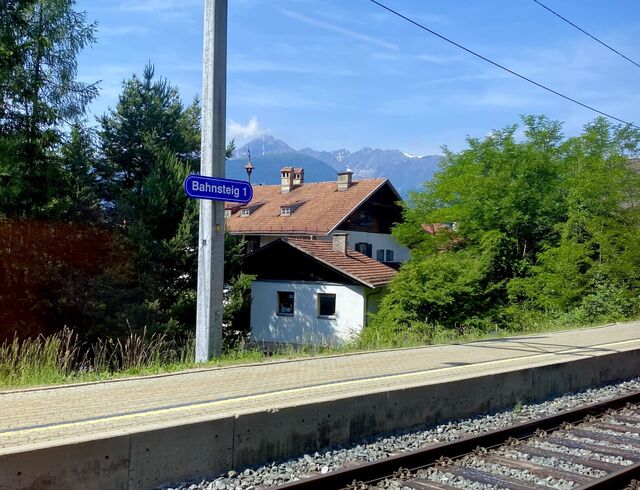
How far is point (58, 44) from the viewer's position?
22.2m

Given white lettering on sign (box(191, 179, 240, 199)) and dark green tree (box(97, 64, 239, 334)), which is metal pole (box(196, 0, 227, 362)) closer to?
white lettering on sign (box(191, 179, 240, 199))

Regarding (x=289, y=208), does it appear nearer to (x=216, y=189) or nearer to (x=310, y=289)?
(x=310, y=289)

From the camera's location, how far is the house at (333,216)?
4269 cm

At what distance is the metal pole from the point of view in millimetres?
9938

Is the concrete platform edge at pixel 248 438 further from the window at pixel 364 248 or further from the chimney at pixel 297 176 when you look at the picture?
the chimney at pixel 297 176

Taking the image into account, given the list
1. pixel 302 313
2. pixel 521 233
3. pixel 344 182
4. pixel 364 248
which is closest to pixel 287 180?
pixel 344 182

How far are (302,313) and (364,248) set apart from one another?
34.9 feet

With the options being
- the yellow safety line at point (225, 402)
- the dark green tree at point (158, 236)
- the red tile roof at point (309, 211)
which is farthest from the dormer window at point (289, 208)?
the yellow safety line at point (225, 402)

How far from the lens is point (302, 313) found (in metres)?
34.5

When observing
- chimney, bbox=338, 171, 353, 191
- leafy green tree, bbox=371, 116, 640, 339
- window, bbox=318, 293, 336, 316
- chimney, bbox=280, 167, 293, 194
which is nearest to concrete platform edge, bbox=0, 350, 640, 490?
leafy green tree, bbox=371, 116, 640, 339

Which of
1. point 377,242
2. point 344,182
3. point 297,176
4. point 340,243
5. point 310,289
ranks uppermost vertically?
point 297,176

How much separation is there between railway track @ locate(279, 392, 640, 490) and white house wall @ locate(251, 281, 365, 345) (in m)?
24.2

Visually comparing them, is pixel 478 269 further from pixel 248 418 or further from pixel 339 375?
pixel 248 418

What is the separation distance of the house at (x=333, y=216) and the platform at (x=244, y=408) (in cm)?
3141
